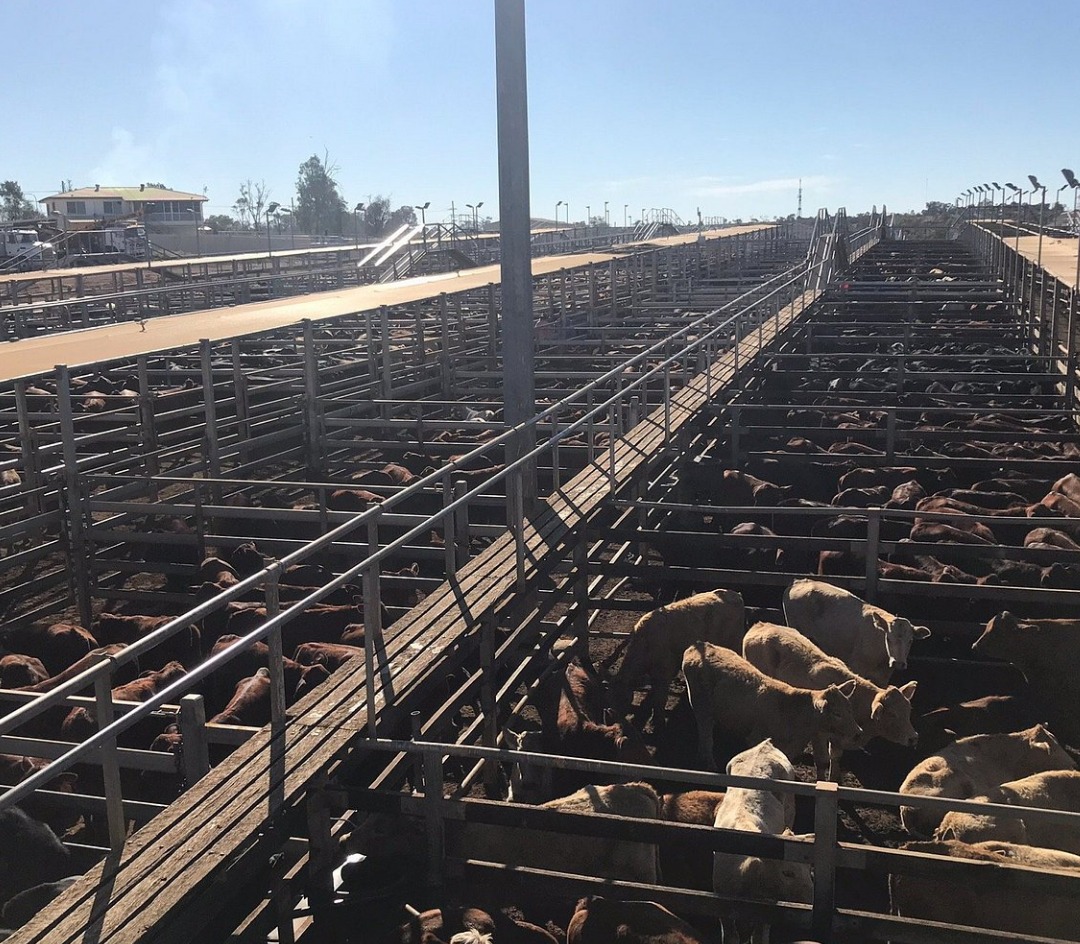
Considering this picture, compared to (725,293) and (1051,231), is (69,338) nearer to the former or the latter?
(725,293)

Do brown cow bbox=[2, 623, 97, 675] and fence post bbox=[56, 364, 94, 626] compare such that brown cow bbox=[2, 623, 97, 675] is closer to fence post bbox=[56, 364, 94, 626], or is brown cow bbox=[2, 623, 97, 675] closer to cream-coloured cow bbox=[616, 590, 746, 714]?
fence post bbox=[56, 364, 94, 626]

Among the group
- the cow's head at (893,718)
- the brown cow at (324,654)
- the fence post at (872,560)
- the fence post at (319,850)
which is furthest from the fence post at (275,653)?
the fence post at (872,560)

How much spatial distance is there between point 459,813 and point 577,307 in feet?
93.7

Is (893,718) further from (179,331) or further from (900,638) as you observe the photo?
(179,331)

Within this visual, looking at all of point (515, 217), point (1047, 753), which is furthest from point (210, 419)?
point (1047, 753)

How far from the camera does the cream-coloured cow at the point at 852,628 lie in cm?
875

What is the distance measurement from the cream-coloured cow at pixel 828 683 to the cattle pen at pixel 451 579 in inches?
16.1

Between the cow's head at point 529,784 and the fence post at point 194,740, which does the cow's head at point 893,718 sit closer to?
the cow's head at point 529,784

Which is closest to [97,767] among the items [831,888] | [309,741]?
Result: [309,741]

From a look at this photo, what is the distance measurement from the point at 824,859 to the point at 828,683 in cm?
351

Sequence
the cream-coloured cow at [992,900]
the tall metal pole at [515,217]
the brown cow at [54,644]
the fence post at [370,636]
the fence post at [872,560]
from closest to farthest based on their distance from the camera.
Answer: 1. the cream-coloured cow at [992,900]
2. the fence post at [370,636]
3. the brown cow at [54,644]
4. the fence post at [872,560]
5. the tall metal pole at [515,217]

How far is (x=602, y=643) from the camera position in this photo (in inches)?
437

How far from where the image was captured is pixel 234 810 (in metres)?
5.30

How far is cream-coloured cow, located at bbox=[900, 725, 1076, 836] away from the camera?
7.11m
